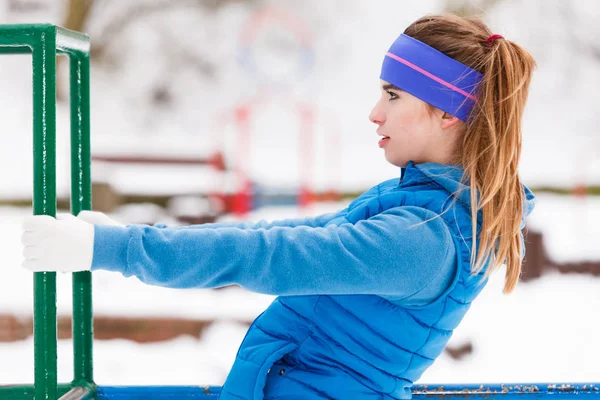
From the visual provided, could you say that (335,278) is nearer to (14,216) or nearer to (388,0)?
(14,216)

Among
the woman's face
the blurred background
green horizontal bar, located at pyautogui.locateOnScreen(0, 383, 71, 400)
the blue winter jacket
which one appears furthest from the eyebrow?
the blurred background

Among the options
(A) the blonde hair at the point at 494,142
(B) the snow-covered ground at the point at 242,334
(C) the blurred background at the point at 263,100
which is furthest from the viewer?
(C) the blurred background at the point at 263,100

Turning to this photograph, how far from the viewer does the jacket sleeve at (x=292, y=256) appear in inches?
28.5

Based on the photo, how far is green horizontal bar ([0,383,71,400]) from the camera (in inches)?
40.0

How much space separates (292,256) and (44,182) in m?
0.28

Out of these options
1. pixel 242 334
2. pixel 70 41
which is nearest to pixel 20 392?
pixel 70 41

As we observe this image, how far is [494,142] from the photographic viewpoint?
2.76ft

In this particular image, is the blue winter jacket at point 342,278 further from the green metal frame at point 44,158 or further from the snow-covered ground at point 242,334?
the snow-covered ground at point 242,334

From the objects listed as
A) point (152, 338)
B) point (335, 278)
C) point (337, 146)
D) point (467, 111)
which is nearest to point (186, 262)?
point (335, 278)

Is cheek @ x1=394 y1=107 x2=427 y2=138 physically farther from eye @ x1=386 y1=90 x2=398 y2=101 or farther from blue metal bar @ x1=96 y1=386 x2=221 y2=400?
blue metal bar @ x1=96 y1=386 x2=221 y2=400

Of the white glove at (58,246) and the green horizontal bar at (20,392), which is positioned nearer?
the white glove at (58,246)

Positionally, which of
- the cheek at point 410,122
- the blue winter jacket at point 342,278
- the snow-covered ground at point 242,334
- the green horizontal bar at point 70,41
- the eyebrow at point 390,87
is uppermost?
the green horizontal bar at point 70,41

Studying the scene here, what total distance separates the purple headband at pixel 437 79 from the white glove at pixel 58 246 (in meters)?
0.42

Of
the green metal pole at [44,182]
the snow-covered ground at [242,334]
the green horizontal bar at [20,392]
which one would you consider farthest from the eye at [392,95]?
the snow-covered ground at [242,334]
